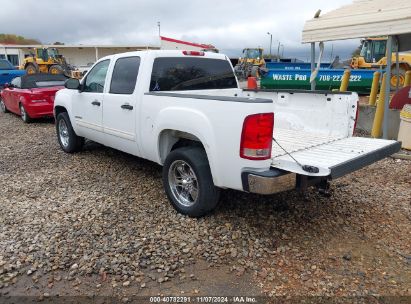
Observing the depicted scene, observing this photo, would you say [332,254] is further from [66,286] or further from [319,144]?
[66,286]

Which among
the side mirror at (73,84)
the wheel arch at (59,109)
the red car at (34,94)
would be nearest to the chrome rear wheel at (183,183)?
the side mirror at (73,84)

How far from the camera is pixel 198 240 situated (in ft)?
12.4

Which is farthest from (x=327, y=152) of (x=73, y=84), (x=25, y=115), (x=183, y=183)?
(x=25, y=115)

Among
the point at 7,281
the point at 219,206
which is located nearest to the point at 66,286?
the point at 7,281

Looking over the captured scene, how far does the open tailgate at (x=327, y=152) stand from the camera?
11.1 ft

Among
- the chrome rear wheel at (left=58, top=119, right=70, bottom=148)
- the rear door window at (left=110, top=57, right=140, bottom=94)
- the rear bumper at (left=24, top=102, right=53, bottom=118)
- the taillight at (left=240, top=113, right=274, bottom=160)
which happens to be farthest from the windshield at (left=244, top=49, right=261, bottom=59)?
the taillight at (left=240, top=113, right=274, bottom=160)

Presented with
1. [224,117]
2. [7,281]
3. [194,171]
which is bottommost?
[7,281]

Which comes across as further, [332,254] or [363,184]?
[363,184]

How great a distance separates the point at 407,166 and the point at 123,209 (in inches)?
191

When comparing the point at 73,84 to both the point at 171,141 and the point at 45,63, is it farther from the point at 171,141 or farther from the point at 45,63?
the point at 45,63

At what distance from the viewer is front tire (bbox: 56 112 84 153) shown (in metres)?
6.97

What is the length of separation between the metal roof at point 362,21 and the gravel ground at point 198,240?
2802 millimetres

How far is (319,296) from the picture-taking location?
299cm

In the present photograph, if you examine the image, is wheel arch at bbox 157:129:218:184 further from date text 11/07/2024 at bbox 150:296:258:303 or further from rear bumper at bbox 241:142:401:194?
date text 11/07/2024 at bbox 150:296:258:303
